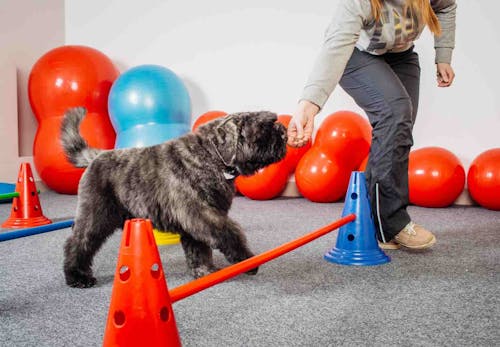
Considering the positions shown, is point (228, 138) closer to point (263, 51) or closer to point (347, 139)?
point (347, 139)

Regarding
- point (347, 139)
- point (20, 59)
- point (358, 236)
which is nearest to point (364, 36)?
point (358, 236)

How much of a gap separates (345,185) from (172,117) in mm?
1463

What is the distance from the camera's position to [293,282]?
1664mm

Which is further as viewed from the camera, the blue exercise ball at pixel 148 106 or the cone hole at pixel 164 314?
the blue exercise ball at pixel 148 106

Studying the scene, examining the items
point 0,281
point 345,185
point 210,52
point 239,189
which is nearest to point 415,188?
point 345,185

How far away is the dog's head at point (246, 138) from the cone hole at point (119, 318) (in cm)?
84

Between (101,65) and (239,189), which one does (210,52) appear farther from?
(239,189)

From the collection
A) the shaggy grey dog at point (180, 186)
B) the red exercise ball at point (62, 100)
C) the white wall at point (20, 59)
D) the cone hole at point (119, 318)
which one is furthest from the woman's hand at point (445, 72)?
the white wall at point (20, 59)

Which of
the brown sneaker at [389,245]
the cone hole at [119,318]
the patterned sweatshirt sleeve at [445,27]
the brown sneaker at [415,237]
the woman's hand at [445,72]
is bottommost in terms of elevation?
the brown sneaker at [389,245]

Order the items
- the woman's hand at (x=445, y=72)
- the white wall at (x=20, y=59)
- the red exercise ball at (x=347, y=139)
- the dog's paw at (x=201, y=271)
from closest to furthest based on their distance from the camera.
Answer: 1. the dog's paw at (x=201, y=271)
2. the woman's hand at (x=445, y=72)
3. the red exercise ball at (x=347, y=139)
4. the white wall at (x=20, y=59)

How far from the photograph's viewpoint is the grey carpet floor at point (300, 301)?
1197 millimetres

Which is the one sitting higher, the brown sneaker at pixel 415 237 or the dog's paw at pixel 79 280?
the brown sneaker at pixel 415 237

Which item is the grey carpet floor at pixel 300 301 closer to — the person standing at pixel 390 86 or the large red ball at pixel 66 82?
the person standing at pixel 390 86

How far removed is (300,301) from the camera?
57.5 inches
